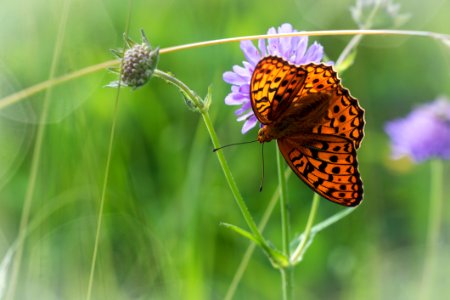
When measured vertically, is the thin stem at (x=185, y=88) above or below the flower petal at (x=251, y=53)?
below

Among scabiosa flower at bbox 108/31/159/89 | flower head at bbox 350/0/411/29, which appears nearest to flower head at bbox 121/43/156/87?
scabiosa flower at bbox 108/31/159/89

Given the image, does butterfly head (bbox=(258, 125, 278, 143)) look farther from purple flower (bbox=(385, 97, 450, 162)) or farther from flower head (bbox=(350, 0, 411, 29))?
purple flower (bbox=(385, 97, 450, 162))

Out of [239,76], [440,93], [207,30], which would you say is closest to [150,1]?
[207,30]

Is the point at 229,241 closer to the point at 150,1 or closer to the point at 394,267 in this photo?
the point at 394,267

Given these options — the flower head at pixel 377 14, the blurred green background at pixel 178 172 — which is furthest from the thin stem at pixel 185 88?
the flower head at pixel 377 14

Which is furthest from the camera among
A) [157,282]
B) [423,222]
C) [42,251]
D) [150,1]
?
[150,1]

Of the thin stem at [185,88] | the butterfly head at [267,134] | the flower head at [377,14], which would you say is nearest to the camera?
the thin stem at [185,88]

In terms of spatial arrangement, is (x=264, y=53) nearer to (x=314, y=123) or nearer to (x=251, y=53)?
(x=251, y=53)

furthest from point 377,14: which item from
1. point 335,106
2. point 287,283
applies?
point 287,283

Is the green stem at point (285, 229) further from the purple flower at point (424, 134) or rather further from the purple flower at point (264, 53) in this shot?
the purple flower at point (424, 134)
